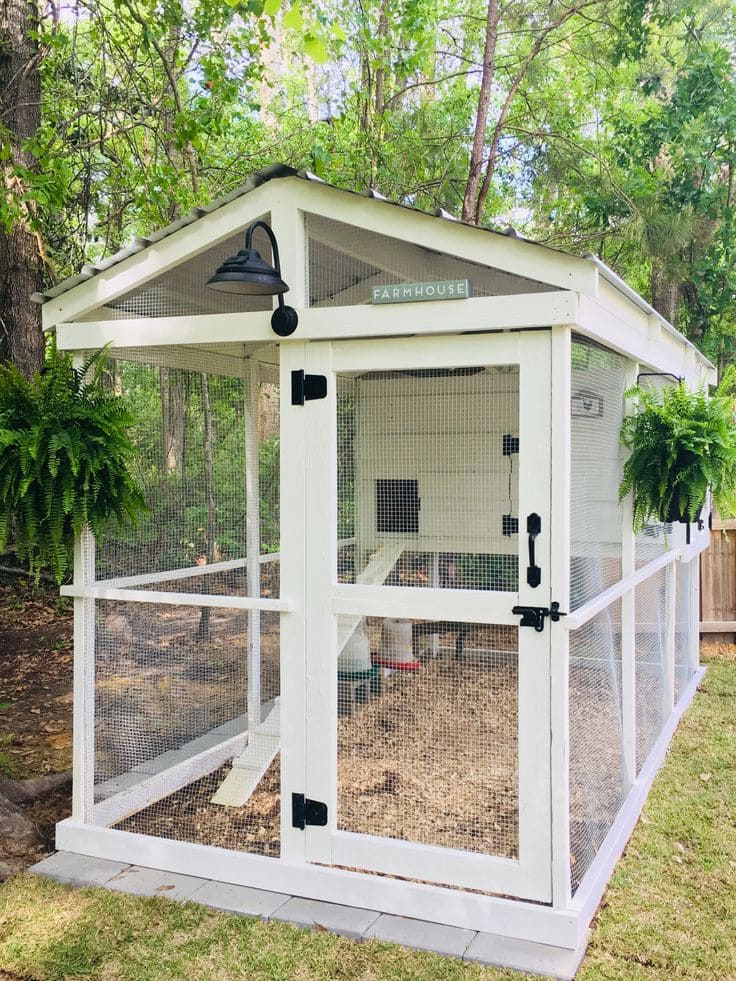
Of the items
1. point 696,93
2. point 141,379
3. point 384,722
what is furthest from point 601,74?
point 384,722

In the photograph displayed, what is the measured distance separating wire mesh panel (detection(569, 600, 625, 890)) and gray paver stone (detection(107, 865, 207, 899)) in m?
1.46

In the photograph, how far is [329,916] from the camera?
2.96 metres

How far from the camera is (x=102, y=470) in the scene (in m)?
3.22

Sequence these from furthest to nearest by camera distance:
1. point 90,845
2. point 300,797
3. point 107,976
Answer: point 90,845, point 300,797, point 107,976

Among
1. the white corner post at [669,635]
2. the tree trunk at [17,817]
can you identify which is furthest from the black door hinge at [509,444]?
the tree trunk at [17,817]

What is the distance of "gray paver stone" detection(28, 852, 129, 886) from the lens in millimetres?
3238

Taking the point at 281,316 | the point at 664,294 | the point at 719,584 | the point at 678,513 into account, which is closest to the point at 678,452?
the point at 678,513

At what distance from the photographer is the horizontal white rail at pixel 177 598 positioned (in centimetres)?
318

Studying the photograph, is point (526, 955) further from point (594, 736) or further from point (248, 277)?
point (248, 277)

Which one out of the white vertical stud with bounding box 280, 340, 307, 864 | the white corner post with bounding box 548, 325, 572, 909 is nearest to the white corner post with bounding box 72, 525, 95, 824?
the white vertical stud with bounding box 280, 340, 307, 864

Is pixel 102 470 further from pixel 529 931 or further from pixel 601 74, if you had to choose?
pixel 601 74

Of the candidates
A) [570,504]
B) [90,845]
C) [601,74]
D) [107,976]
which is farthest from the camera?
[601,74]

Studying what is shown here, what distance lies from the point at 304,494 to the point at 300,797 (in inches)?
45.4

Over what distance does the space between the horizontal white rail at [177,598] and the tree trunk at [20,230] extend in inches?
134
